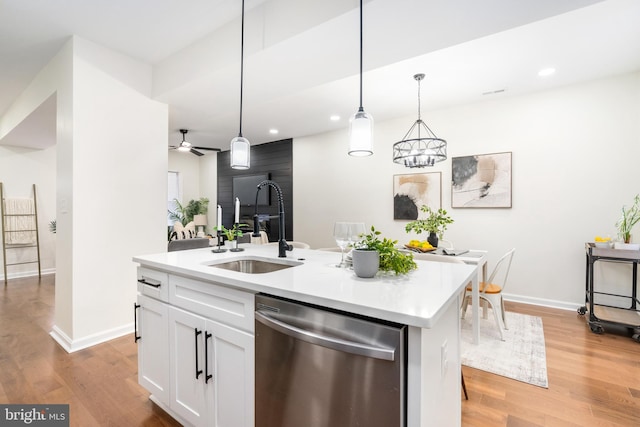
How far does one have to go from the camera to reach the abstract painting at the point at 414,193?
4328 millimetres

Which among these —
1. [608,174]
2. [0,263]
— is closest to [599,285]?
[608,174]

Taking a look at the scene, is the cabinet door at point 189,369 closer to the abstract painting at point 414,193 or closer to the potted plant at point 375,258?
the potted plant at point 375,258

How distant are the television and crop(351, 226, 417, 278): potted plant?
5.04m

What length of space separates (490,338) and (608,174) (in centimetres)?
235

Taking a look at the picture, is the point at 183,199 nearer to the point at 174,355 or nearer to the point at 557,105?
the point at 174,355

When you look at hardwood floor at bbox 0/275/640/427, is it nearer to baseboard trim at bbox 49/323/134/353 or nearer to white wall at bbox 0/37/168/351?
baseboard trim at bbox 49/323/134/353

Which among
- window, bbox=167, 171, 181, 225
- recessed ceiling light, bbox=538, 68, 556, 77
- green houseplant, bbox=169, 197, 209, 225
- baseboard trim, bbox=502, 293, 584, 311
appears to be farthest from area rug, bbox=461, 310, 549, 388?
window, bbox=167, 171, 181, 225

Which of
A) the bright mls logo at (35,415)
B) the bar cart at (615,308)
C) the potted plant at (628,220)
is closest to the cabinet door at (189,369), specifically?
the bright mls logo at (35,415)

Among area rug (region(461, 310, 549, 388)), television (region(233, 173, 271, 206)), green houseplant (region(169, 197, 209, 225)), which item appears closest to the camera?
area rug (region(461, 310, 549, 388))

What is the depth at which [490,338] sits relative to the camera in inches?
109

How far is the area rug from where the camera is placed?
7.18 ft

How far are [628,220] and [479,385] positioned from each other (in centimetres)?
261

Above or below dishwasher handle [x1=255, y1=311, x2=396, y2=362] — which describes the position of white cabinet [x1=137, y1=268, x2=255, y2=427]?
below

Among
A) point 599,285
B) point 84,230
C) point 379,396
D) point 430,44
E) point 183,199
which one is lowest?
point 599,285
